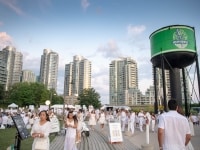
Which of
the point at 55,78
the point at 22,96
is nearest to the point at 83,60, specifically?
the point at 55,78

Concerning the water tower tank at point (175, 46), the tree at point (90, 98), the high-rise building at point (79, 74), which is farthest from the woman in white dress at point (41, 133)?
the high-rise building at point (79, 74)

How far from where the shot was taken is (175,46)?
21.3 m

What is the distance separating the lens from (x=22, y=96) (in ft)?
232

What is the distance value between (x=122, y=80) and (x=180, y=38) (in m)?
140

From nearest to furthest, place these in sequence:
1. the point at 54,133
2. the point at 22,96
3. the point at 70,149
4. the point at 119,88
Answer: the point at 70,149, the point at 54,133, the point at 22,96, the point at 119,88

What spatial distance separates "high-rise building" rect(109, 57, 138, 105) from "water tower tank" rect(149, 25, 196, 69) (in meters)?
136

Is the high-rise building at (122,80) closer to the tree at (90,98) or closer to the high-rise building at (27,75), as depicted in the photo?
the tree at (90,98)

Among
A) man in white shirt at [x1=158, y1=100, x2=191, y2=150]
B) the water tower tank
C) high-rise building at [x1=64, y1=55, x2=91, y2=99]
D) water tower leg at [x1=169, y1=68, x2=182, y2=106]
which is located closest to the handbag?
man in white shirt at [x1=158, y1=100, x2=191, y2=150]

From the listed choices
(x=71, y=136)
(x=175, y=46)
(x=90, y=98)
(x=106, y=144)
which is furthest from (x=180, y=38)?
(x=90, y=98)

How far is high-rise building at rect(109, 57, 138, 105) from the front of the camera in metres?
159

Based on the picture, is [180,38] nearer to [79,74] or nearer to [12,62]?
[79,74]

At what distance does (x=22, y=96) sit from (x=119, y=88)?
3912 inches

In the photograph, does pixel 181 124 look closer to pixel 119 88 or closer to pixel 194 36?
pixel 194 36

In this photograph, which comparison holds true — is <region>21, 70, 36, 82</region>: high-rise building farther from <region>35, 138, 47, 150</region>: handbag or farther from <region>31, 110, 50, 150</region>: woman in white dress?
<region>35, 138, 47, 150</region>: handbag
